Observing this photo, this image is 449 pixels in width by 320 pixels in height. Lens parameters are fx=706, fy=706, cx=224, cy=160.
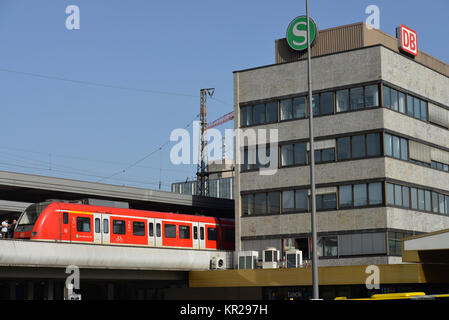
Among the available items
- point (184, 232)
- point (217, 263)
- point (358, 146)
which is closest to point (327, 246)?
point (358, 146)

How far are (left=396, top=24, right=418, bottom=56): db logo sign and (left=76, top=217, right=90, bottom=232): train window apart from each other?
2691 cm

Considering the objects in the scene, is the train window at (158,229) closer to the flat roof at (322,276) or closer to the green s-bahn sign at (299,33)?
the flat roof at (322,276)

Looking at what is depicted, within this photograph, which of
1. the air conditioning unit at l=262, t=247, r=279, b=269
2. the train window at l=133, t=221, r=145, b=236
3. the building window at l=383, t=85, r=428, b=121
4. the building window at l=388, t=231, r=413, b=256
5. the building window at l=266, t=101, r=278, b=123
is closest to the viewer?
the train window at l=133, t=221, r=145, b=236

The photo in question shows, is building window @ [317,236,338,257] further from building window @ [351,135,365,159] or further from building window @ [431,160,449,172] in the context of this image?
building window @ [431,160,449,172]

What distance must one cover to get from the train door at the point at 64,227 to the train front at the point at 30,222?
122cm

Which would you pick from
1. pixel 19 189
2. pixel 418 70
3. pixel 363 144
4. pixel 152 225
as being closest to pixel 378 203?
pixel 363 144

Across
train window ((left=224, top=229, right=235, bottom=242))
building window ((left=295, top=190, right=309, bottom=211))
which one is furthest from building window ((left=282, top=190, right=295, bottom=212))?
train window ((left=224, top=229, right=235, bottom=242))

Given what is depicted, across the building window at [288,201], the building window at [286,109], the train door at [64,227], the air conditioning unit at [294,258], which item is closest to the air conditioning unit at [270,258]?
the air conditioning unit at [294,258]

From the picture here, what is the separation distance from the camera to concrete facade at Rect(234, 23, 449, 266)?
49.0m

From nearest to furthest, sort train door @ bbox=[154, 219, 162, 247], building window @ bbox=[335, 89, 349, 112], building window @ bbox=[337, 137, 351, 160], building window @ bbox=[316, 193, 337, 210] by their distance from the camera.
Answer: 1. train door @ bbox=[154, 219, 162, 247]
2. building window @ bbox=[337, 137, 351, 160]
3. building window @ bbox=[316, 193, 337, 210]
4. building window @ bbox=[335, 89, 349, 112]

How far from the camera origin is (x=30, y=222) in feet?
136

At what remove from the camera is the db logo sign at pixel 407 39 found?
2094 inches
